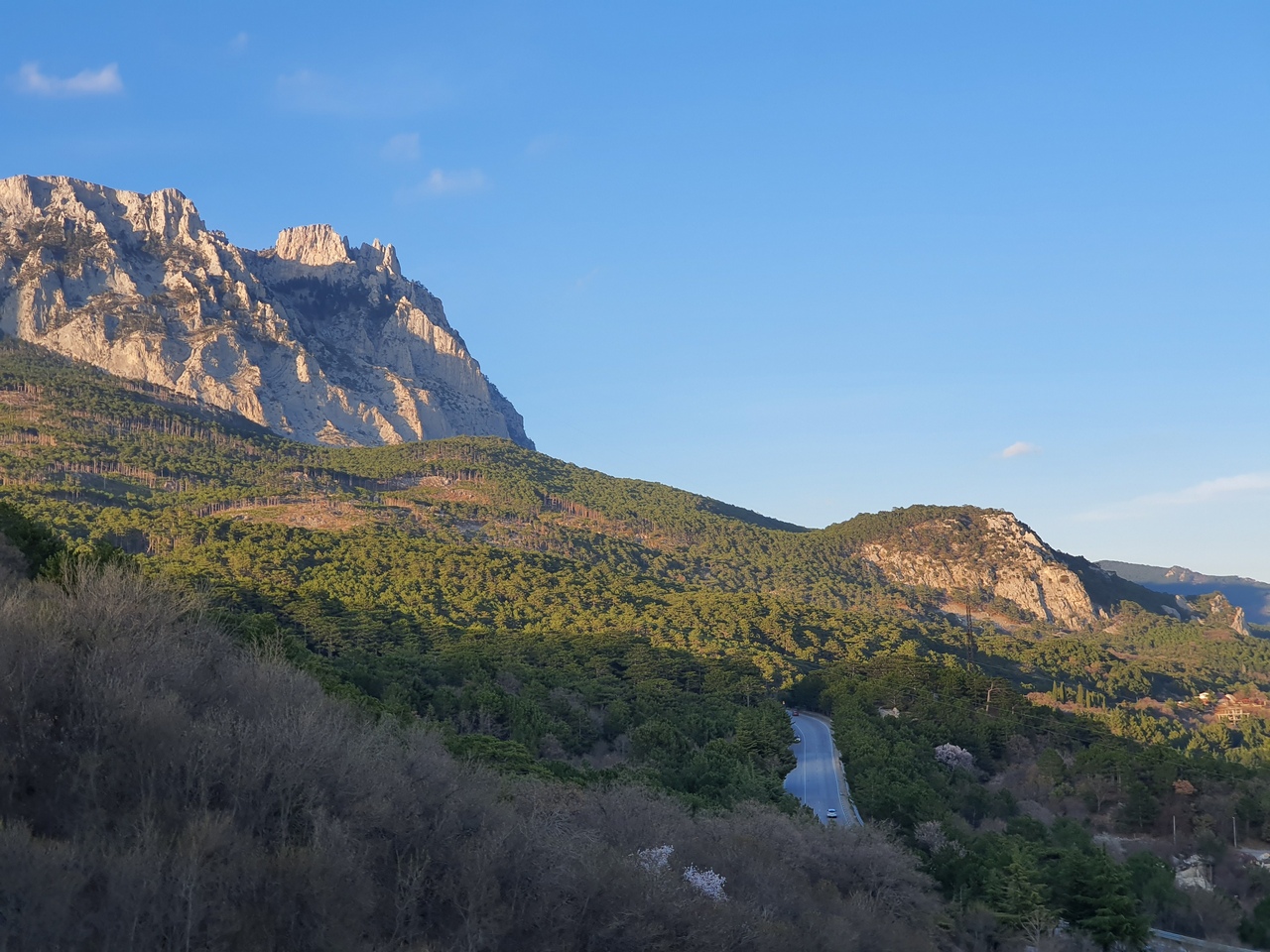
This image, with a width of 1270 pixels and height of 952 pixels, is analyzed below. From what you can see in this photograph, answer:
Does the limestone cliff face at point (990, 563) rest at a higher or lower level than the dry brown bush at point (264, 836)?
higher

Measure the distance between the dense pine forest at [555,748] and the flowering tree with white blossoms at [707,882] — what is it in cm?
40

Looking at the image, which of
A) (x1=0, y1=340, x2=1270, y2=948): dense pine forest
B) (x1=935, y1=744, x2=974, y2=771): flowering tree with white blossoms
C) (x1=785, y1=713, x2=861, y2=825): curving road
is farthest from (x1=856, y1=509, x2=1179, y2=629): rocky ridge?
(x1=935, y1=744, x2=974, y2=771): flowering tree with white blossoms

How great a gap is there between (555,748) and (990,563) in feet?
483

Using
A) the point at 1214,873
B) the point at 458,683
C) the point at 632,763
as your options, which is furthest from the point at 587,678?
the point at 1214,873

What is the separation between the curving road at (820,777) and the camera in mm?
48378

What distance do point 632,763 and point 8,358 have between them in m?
191

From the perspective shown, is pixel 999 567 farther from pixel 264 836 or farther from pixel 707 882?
pixel 264 836

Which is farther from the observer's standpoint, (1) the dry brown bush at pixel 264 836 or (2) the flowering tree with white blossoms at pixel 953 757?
(2) the flowering tree with white blossoms at pixel 953 757

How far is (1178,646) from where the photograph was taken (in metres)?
157

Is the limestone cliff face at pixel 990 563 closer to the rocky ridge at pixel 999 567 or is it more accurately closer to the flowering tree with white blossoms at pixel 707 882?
the rocky ridge at pixel 999 567

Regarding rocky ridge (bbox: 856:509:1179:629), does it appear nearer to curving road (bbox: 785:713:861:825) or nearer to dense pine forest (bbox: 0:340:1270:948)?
dense pine forest (bbox: 0:340:1270:948)

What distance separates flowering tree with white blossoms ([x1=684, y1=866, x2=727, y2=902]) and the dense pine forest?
0.40 meters

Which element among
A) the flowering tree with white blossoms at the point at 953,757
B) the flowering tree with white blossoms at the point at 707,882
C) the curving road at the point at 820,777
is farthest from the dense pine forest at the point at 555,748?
the curving road at the point at 820,777

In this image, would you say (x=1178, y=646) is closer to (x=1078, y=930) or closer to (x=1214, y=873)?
(x=1214, y=873)
